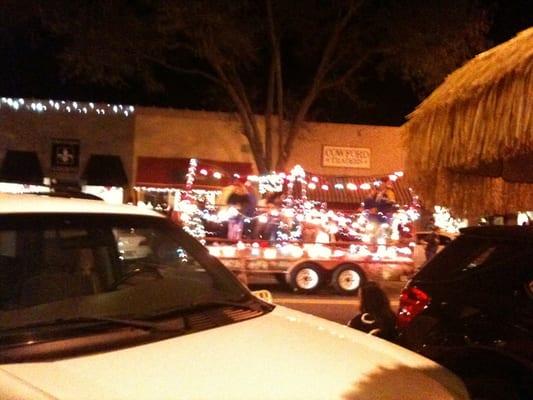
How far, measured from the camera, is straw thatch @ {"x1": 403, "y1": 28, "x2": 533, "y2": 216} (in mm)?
4184

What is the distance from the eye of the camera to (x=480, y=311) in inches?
200

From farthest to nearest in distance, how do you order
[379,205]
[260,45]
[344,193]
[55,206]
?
1. [260,45]
2. [344,193]
3. [379,205]
4. [55,206]

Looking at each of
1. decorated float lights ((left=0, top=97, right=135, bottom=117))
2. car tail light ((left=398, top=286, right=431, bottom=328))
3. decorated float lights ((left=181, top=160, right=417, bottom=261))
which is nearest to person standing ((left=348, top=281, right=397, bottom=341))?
car tail light ((left=398, top=286, right=431, bottom=328))

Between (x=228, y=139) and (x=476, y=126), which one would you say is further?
(x=228, y=139)

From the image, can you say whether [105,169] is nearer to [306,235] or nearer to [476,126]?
[306,235]

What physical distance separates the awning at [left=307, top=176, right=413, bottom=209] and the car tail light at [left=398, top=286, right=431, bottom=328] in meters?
9.17

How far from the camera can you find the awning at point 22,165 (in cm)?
2466

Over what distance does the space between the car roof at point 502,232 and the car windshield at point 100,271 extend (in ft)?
6.31

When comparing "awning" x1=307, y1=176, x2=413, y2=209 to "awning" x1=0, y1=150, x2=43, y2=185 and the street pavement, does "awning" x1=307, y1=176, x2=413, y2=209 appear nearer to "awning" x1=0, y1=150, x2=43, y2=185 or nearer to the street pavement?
the street pavement

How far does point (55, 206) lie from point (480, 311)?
8.96ft

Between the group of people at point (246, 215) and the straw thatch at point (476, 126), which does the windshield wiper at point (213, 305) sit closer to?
the straw thatch at point (476, 126)

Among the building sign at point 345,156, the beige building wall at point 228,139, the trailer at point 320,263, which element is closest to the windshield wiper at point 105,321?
the trailer at point 320,263

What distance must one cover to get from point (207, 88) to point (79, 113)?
4.13 metres

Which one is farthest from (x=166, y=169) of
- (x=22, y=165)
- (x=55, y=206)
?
(x=55, y=206)
